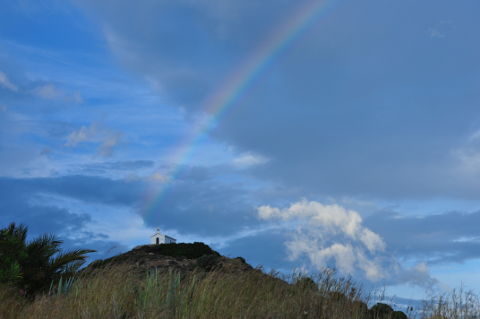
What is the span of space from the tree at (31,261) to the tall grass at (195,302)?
2.43m

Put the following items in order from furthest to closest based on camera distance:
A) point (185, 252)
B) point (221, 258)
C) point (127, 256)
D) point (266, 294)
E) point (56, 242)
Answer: point (185, 252)
point (127, 256)
point (221, 258)
point (56, 242)
point (266, 294)

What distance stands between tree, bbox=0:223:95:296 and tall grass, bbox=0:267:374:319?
2427mm

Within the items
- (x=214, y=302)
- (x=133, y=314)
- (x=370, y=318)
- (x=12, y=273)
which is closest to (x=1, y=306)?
(x=12, y=273)

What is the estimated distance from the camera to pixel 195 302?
11.2m

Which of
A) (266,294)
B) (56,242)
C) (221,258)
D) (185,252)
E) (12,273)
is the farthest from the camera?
(185,252)

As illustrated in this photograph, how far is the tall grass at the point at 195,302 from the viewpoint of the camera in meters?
10.6

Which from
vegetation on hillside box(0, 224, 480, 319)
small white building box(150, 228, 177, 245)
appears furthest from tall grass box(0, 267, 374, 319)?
small white building box(150, 228, 177, 245)

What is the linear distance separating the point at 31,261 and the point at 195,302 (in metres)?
8.98

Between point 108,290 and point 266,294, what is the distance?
151 inches

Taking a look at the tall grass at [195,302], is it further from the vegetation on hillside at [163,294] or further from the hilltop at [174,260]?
the hilltop at [174,260]

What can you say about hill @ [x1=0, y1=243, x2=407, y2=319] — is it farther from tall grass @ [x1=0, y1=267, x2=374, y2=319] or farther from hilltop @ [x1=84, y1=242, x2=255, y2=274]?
hilltop @ [x1=84, y1=242, x2=255, y2=274]

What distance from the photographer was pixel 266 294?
13039 millimetres

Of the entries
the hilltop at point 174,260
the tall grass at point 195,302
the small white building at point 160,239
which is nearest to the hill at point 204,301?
the tall grass at point 195,302

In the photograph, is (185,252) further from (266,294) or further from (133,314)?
(133,314)
